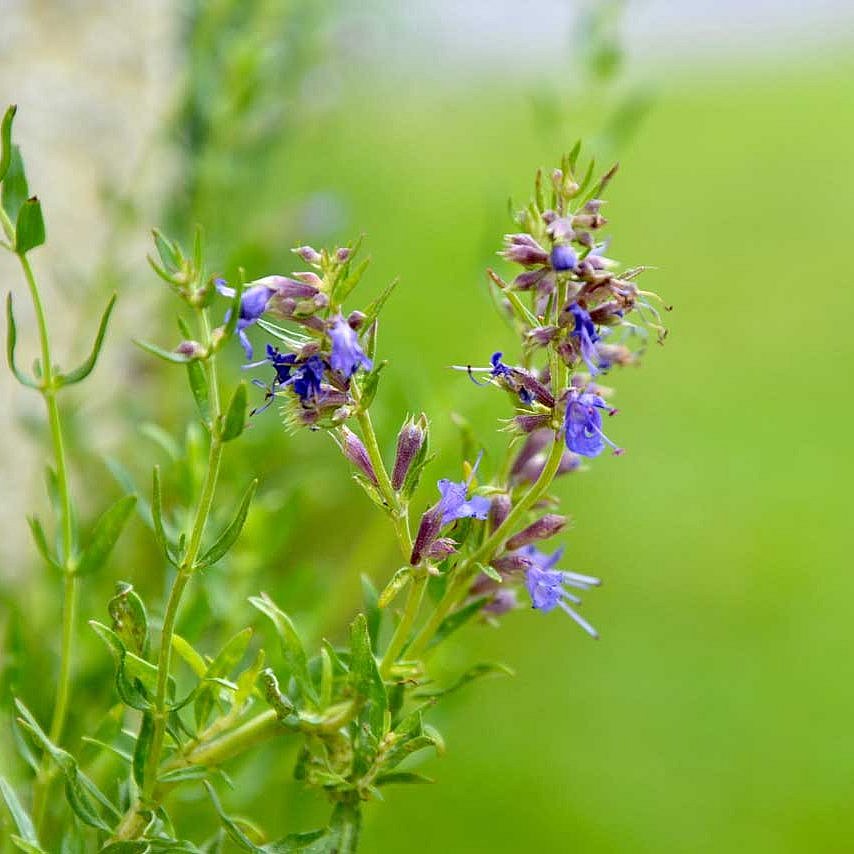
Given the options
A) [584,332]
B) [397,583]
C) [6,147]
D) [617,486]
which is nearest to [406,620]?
[397,583]

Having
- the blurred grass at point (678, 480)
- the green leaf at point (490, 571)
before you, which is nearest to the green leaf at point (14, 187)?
the green leaf at point (490, 571)

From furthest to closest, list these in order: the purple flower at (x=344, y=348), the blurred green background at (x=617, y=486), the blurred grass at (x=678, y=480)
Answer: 1. the blurred grass at (x=678, y=480)
2. the blurred green background at (x=617, y=486)
3. the purple flower at (x=344, y=348)

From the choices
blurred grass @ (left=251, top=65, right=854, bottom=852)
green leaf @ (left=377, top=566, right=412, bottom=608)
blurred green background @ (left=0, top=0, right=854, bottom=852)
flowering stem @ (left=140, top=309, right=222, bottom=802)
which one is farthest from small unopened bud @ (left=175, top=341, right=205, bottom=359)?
blurred grass @ (left=251, top=65, right=854, bottom=852)

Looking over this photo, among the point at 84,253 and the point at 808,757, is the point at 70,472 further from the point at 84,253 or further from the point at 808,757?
the point at 808,757

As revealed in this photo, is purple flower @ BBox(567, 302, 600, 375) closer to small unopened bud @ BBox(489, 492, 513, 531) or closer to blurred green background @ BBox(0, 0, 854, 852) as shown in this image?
small unopened bud @ BBox(489, 492, 513, 531)

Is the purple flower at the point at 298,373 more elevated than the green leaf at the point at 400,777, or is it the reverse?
the purple flower at the point at 298,373

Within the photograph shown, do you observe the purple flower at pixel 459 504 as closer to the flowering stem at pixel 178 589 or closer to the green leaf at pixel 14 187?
the flowering stem at pixel 178 589

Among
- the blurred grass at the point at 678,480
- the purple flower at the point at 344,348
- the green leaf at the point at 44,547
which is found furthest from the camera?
the blurred grass at the point at 678,480

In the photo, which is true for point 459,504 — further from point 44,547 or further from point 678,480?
point 678,480
